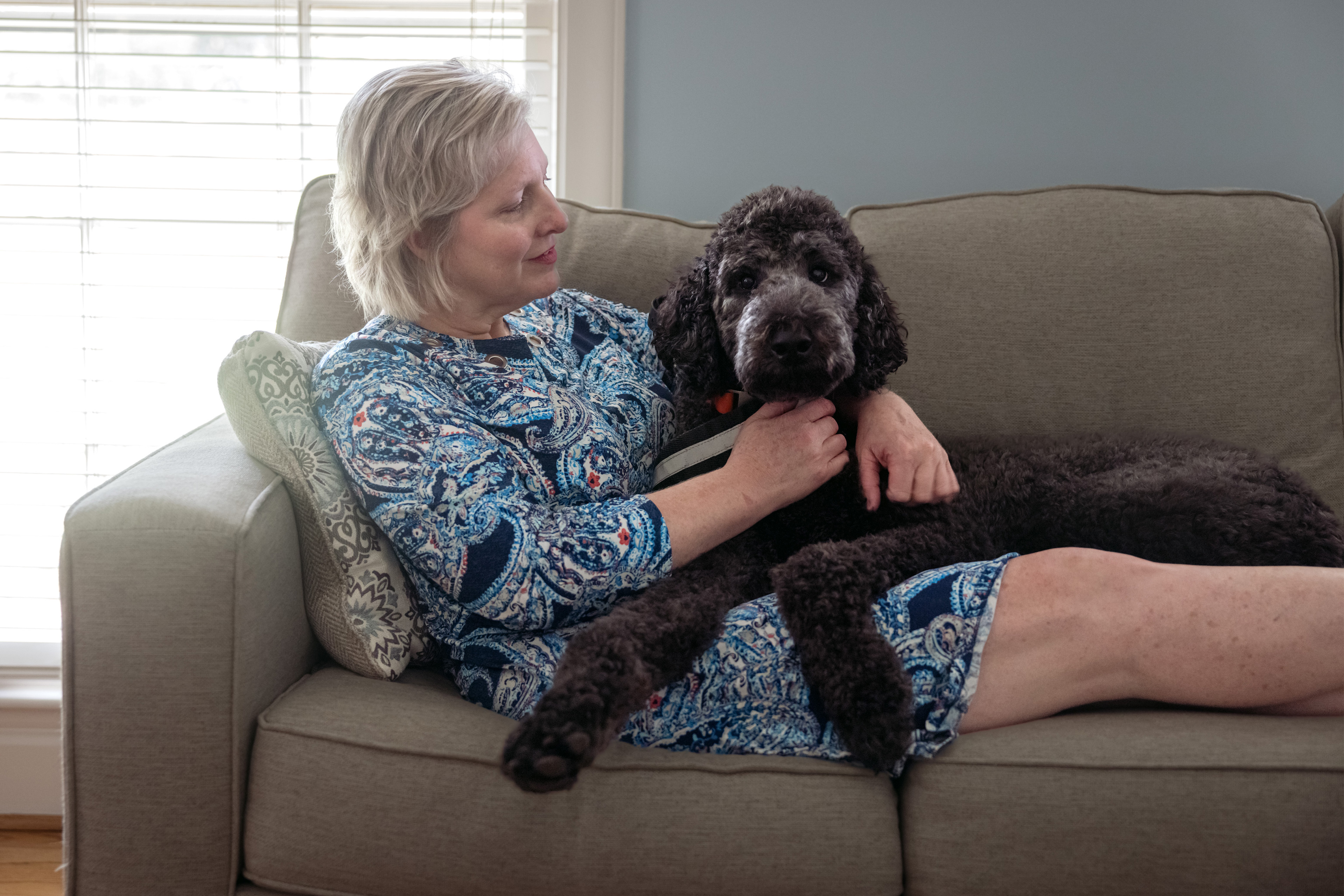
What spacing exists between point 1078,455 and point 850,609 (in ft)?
1.77

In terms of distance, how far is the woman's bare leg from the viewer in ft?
3.42

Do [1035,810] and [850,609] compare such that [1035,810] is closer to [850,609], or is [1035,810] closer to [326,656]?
[850,609]

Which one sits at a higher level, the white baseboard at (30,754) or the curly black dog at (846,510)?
the curly black dog at (846,510)

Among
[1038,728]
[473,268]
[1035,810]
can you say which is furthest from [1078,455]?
[473,268]

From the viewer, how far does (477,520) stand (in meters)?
1.07

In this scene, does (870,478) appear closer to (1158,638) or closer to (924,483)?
(924,483)

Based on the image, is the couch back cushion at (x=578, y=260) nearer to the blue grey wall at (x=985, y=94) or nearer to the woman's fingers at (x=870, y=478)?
the blue grey wall at (x=985, y=94)

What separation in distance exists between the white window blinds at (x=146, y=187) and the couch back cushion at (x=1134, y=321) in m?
1.06

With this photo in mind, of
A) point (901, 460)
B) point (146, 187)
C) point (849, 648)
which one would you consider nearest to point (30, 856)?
point (146, 187)

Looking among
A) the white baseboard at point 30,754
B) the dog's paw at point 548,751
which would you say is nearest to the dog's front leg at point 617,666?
the dog's paw at point 548,751

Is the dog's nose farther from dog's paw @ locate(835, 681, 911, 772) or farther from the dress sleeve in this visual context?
dog's paw @ locate(835, 681, 911, 772)

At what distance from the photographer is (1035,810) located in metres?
1.02

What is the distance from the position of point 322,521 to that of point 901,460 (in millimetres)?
789

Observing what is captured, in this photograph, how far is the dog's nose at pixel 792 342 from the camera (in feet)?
3.85
